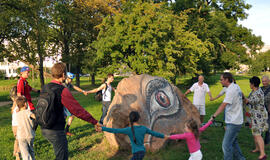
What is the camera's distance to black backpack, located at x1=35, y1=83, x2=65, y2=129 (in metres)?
3.50

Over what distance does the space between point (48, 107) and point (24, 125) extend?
180 centimetres

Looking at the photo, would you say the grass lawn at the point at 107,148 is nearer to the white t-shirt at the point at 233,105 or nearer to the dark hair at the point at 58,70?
the white t-shirt at the point at 233,105

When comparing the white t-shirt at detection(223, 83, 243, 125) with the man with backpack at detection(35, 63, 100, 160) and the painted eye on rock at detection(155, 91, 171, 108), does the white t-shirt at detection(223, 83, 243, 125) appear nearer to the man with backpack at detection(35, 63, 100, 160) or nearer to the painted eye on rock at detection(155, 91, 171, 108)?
the painted eye on rock at detection(155, 91, 171, 108)

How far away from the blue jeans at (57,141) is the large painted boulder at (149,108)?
239cm

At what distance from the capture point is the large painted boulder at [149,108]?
19.5 feet

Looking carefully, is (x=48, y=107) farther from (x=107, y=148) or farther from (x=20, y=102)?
(x=107, y=148)

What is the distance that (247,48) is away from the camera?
→ 3475cm

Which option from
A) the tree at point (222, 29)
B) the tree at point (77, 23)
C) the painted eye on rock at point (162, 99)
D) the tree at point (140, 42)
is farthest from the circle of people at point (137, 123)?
the tree at point (222, 29)

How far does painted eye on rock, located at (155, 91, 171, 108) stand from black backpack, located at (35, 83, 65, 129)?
3.51 m

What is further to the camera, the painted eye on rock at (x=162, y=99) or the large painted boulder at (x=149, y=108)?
the painted eye on rock at (x=162, y=99)

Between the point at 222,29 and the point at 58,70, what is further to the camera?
the point at 222,29

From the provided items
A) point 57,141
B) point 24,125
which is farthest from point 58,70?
point 24,125

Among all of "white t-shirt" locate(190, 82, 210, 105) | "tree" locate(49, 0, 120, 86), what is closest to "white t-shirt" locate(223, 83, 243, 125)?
"white t-shirt" locate(190, 82, 210, 105)

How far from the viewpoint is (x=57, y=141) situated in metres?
3.60
